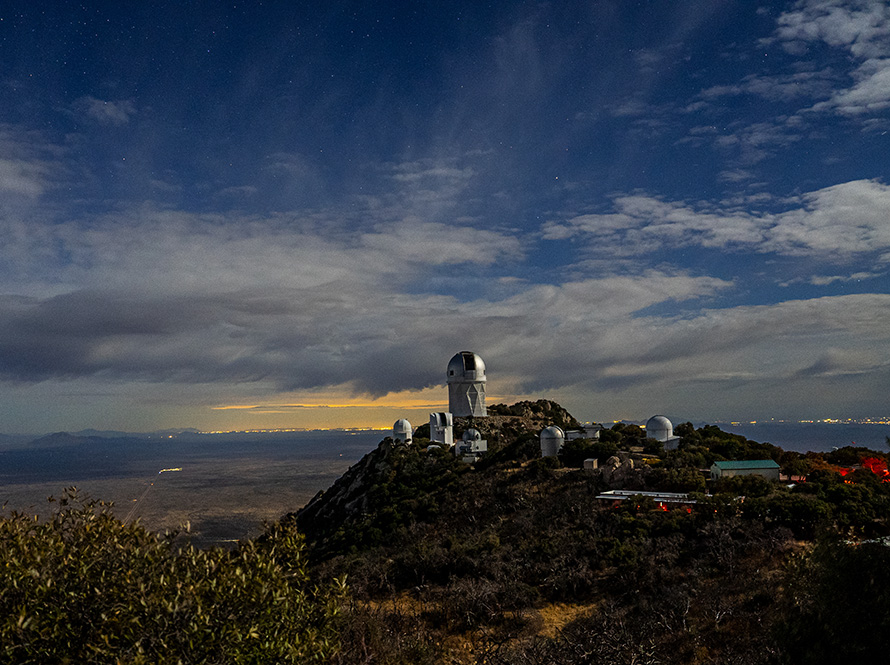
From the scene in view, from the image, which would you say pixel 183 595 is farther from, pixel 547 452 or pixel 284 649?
pixel 547 452

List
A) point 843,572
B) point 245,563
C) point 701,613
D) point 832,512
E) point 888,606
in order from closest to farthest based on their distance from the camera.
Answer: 1. point 245,563
2. point 888,606
3. point 843,572
4. point 701,613
5. point 832,512

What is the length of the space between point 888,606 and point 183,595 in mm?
15388

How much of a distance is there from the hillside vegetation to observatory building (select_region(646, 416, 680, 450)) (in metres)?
1.80

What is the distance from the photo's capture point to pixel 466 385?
2933 inches

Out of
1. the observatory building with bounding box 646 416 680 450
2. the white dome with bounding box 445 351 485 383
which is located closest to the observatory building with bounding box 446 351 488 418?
the white dome with bounding box 445 351 485 383

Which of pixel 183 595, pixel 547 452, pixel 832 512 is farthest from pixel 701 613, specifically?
pixel 547 452

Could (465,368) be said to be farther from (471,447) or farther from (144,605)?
(144,605)

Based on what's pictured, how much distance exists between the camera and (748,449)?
157 feet

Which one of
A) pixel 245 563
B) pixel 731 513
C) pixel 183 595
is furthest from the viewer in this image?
pixel 731 513

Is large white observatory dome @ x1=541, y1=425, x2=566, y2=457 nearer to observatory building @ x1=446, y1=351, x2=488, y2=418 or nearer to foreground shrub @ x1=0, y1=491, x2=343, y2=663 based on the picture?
observatory building @ x1=446, y1=351, x2=488, y2=418

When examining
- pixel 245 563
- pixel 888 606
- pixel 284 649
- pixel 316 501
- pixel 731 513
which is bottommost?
pixel 316 501

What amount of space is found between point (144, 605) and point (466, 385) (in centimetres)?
6635

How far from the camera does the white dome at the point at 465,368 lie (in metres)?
74.2

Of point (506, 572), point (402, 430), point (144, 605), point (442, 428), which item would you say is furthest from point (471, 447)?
point (144, 605)
